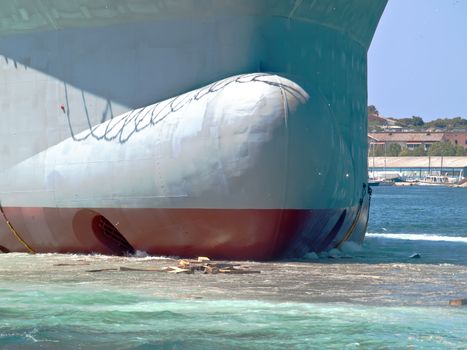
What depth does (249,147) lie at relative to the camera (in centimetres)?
2395

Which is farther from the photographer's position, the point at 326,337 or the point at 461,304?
the point at 461,304

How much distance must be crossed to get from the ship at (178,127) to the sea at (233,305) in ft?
3.34

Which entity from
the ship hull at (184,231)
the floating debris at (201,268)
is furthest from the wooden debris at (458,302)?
the ship hull at (184,231)

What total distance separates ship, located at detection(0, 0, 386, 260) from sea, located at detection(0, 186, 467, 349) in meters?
1.02

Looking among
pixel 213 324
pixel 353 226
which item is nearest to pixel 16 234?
pixel 353 226

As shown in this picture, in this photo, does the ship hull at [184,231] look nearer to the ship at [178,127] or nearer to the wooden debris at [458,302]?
the ship at [178,127]

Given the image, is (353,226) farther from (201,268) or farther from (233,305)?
(233,305)

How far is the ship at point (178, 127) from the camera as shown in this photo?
24328mm

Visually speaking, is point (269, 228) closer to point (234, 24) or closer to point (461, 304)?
point (234, 24)

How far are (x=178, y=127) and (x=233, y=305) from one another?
7634mm

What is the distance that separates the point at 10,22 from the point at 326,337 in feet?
54.8

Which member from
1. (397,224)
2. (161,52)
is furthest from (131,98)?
(397,224)

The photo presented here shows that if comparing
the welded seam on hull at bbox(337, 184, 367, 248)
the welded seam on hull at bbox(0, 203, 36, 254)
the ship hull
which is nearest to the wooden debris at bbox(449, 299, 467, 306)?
the ship hull

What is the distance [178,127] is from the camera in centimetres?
2498
